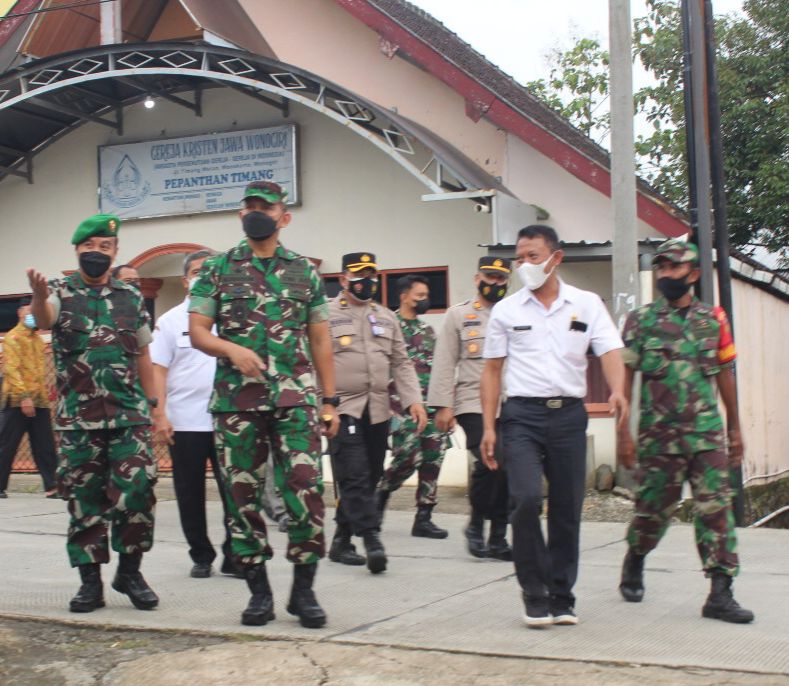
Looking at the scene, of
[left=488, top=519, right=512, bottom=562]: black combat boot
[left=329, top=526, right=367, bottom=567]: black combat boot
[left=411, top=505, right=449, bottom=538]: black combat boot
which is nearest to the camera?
[left=329, top=526, right=367, bottom=567]: black combat boot

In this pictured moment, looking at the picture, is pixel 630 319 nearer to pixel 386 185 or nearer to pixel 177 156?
pixel 386 185

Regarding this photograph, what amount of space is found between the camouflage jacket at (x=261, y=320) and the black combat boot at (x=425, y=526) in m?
3.50

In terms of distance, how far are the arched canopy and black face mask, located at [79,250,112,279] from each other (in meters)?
6.94

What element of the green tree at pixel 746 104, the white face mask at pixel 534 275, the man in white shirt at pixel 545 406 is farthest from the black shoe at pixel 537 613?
the green tree at pixel 746 104

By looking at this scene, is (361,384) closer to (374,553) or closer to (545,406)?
(374,553)

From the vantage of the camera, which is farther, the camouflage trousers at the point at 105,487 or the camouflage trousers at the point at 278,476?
the camouflage trousers at the point at 105,487

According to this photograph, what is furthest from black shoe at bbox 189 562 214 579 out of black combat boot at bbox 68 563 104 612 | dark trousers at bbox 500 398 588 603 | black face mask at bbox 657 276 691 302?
black face mask at bbox 657 276 691 302

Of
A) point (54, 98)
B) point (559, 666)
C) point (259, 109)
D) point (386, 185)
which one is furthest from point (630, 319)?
point (54, 98)

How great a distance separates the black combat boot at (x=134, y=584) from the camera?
5875 mm

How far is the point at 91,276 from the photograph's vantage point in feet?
19.1

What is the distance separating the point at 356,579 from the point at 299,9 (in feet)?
32.5

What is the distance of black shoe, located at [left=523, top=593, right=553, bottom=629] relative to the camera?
5.36m

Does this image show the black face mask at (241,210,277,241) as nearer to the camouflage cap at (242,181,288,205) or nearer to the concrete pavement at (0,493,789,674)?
the camouflage cap at (242,181,288,205)

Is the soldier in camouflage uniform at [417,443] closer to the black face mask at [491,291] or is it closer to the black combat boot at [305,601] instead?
the black face mask at [491,291]
